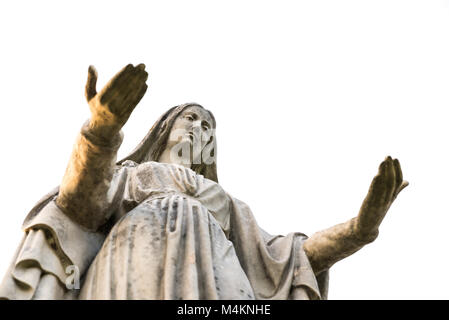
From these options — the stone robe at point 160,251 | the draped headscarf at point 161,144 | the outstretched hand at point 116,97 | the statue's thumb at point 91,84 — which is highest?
the draped headscarf at point 161,144

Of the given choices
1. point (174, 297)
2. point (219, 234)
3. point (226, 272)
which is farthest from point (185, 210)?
point (174, 297)

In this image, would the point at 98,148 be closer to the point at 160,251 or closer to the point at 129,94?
the point at 129,94

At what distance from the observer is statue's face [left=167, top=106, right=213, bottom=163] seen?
408 inches

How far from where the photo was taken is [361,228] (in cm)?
860

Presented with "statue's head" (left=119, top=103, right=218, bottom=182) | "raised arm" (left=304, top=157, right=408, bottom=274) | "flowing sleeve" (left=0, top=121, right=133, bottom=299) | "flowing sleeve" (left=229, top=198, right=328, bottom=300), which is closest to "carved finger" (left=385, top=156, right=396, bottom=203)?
"raised arm" (left=304, top=157, right=408, bottom=274)

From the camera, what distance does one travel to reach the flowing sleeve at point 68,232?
24.3 ft

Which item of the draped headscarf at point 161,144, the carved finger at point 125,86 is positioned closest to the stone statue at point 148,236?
the carved finger at point 125,86

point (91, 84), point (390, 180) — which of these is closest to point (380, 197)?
point (390, 180)

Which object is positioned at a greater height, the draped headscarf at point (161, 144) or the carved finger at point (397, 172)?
the draped headscarf at point (161, 144)

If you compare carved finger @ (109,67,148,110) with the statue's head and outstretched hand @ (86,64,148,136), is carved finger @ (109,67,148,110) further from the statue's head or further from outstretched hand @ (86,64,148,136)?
the statue's head

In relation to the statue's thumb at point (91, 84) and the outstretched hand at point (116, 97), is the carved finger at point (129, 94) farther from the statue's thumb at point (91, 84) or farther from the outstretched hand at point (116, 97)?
the statue's thumb at point (91, 84)

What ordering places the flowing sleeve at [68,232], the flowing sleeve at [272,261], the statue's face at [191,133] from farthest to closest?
1. the statue's face at [191,133]
2. the flowing sleeve at [272,261]
3. the flowing sleeve at [68,232]
